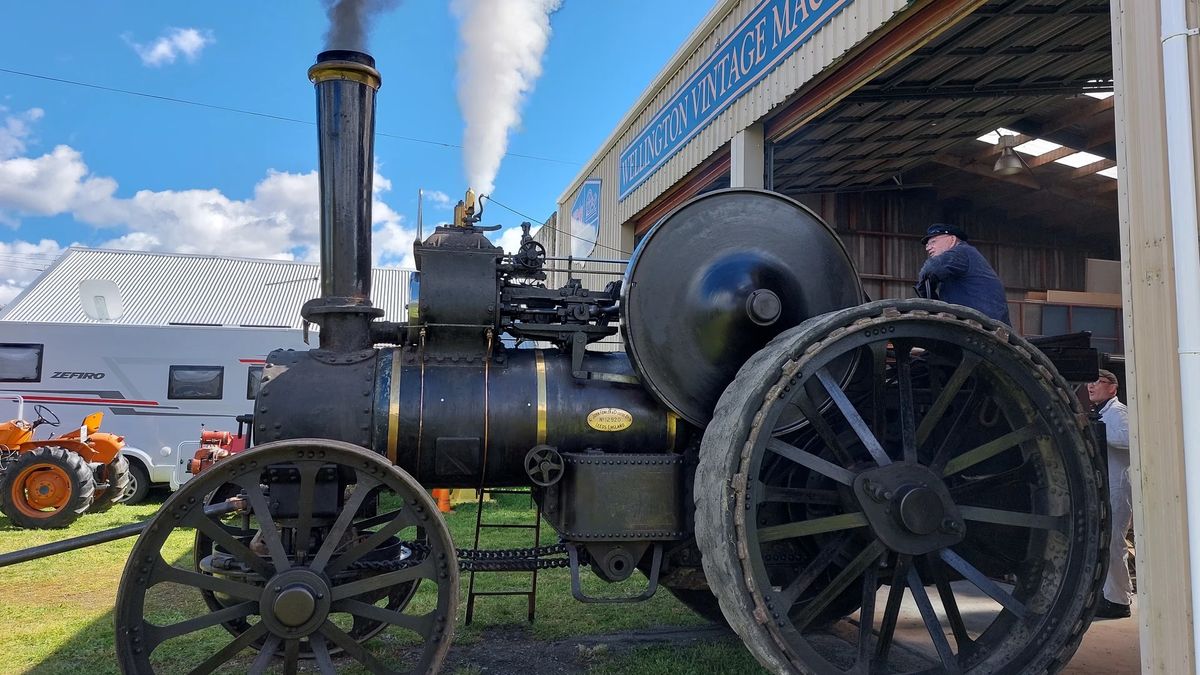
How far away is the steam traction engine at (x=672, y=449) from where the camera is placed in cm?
308

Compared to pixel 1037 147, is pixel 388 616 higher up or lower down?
lower down

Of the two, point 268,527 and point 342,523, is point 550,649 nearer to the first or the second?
point 342,523

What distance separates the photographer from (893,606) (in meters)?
3.23

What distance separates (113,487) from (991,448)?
10493 millimetres

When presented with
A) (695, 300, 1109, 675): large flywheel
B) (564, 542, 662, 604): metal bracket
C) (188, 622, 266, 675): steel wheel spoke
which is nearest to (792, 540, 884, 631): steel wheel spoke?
(695, 300, 1109, 675): large flywheel

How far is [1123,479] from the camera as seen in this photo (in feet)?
16.8

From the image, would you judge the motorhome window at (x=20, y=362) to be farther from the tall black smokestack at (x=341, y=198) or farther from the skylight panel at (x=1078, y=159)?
the skylight panel at (x=1078, y=159)

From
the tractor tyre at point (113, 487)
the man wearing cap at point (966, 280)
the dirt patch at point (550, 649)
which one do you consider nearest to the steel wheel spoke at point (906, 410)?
the man wearing cap at point (966, 280)

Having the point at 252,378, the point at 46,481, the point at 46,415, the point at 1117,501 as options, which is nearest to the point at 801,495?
the point at 1117,501

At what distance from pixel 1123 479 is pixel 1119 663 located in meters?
1.52

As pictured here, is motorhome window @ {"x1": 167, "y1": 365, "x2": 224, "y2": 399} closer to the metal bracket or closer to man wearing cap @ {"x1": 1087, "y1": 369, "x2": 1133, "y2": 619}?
the metal bracket

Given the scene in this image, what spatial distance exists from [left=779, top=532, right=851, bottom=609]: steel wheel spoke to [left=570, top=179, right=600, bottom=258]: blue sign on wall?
8650mm

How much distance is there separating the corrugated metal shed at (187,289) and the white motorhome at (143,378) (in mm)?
2629

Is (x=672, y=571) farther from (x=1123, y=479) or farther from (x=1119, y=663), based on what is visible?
(x=1123, y=479)
